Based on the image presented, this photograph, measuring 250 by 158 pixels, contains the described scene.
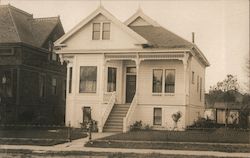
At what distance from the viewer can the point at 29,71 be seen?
110 ft

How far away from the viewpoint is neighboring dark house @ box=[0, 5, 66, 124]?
3203cm

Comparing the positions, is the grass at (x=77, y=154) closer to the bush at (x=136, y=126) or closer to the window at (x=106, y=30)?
the bush at (x=136, y=126)

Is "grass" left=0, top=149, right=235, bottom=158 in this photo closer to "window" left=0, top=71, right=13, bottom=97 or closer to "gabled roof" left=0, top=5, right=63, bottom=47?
"window" left=0, top=71, right=13, bottom=97

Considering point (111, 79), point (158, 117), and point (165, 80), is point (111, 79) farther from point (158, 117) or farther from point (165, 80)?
point (158, 117)

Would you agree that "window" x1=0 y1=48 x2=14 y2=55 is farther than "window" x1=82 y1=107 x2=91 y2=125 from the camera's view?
Yes

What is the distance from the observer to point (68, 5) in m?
21.1

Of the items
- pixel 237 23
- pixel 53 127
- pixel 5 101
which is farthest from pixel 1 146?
pixel 5 101

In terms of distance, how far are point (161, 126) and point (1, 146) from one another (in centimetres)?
1164

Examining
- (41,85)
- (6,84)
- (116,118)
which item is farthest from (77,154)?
(41,85)

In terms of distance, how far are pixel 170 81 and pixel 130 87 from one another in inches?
117

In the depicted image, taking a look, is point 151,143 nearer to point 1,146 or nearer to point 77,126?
point 1,146

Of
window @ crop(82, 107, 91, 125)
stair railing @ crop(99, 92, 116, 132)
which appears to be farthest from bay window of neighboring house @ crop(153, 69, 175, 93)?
window @ crop(82, 107, 91, 125)

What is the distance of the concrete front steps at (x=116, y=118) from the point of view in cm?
2664

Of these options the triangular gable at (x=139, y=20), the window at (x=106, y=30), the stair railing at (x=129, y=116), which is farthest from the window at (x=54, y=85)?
the stair railing at (x=129, y=116)
